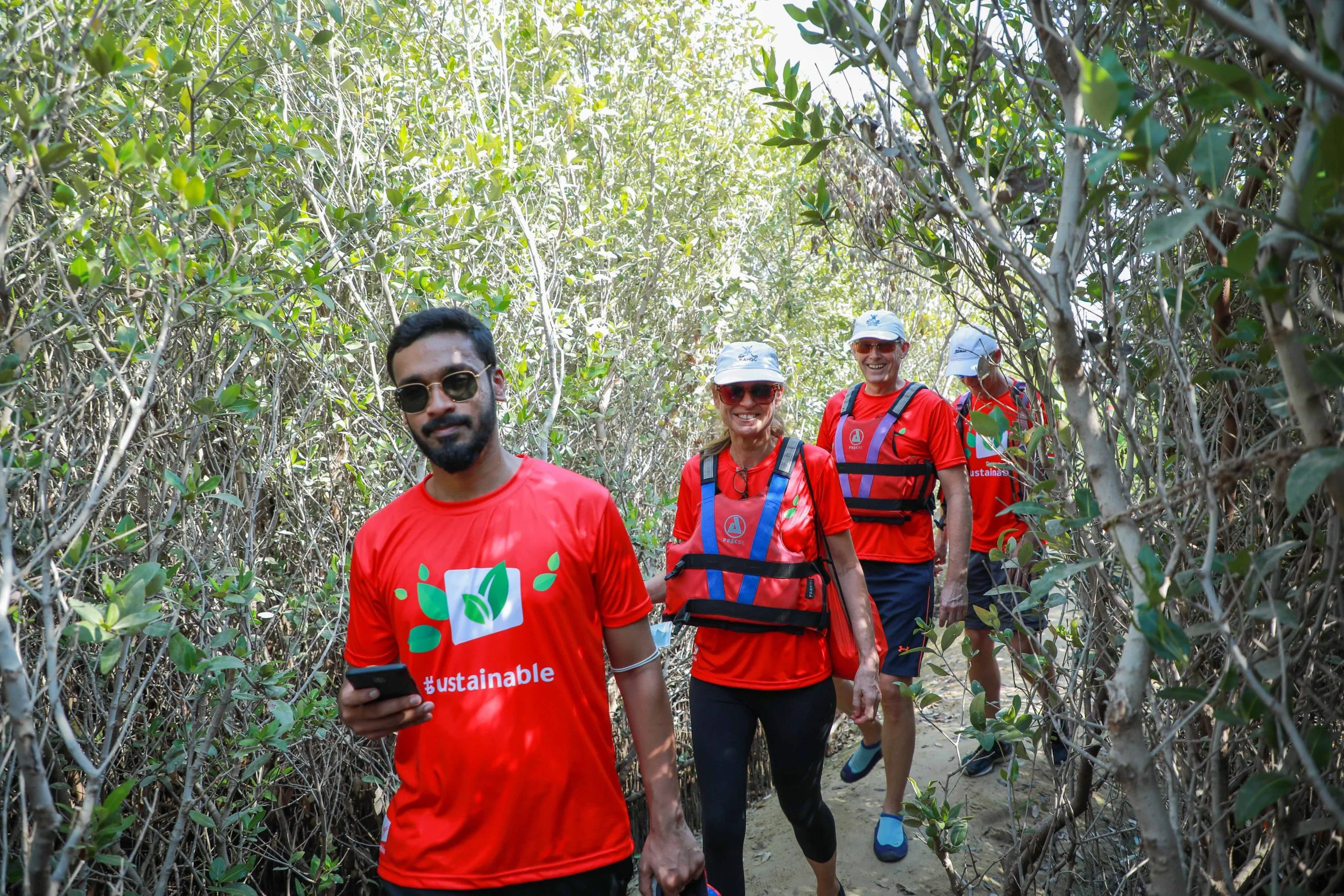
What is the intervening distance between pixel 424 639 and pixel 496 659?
8.0 inches

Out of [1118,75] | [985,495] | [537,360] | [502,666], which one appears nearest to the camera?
[1118,75]

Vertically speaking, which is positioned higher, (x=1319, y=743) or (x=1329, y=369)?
(x=1329, y=369)

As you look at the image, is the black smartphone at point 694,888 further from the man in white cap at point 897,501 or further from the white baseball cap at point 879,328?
the white baseball cap at point 879,328

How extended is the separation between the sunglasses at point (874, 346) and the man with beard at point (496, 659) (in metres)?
2.48

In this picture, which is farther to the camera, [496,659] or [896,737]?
[896,737]

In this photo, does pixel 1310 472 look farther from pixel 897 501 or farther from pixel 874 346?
pixel 874 346

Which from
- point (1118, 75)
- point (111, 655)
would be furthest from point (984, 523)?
point (111, 655)

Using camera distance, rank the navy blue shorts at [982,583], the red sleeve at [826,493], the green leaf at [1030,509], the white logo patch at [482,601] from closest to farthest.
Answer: the green leaf at [1030,509] → the white logo patch at [482,601] → the red sleeve at [826,493] → the navy blue shorts at [982,583]

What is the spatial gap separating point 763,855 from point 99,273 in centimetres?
411

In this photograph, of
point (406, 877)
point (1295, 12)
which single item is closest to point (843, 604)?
point (406, 877)

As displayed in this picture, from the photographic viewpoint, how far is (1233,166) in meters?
1.94

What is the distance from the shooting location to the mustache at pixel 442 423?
2434 mm

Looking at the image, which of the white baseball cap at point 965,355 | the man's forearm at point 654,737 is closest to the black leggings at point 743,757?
the man's forearm at point 654,737

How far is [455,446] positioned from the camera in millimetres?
2424
